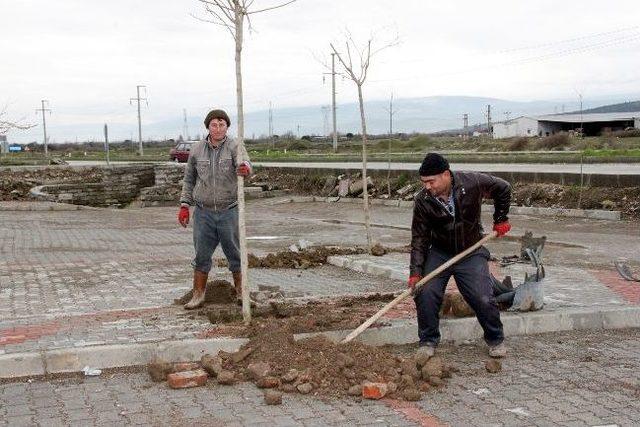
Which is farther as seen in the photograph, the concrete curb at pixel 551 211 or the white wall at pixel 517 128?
the white wall at pixel 517 128

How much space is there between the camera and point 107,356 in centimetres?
560

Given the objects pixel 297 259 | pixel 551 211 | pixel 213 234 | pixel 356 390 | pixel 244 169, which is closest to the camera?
pixel 356 390

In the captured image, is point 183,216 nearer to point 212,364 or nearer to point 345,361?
point 212,364

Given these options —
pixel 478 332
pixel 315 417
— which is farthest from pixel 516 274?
pixel 315 417

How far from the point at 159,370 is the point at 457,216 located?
245 centimetres

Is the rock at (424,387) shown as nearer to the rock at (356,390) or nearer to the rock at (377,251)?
the rock at (356,390)

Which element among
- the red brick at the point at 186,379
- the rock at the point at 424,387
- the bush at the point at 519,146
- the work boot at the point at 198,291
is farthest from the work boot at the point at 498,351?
the bush at the point at 519,146

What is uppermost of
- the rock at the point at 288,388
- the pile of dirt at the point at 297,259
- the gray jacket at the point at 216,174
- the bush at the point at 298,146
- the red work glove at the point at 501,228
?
the gray jacket at the point at 216,174

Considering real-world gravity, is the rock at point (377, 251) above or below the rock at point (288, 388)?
below

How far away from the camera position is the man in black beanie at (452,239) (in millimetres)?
5707

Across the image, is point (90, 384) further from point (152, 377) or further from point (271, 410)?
point (271, 410)

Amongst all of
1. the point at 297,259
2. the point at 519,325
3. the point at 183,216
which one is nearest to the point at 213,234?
the point at 183,216

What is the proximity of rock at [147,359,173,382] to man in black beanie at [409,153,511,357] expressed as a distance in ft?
6.12

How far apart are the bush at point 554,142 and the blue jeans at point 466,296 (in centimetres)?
4136
